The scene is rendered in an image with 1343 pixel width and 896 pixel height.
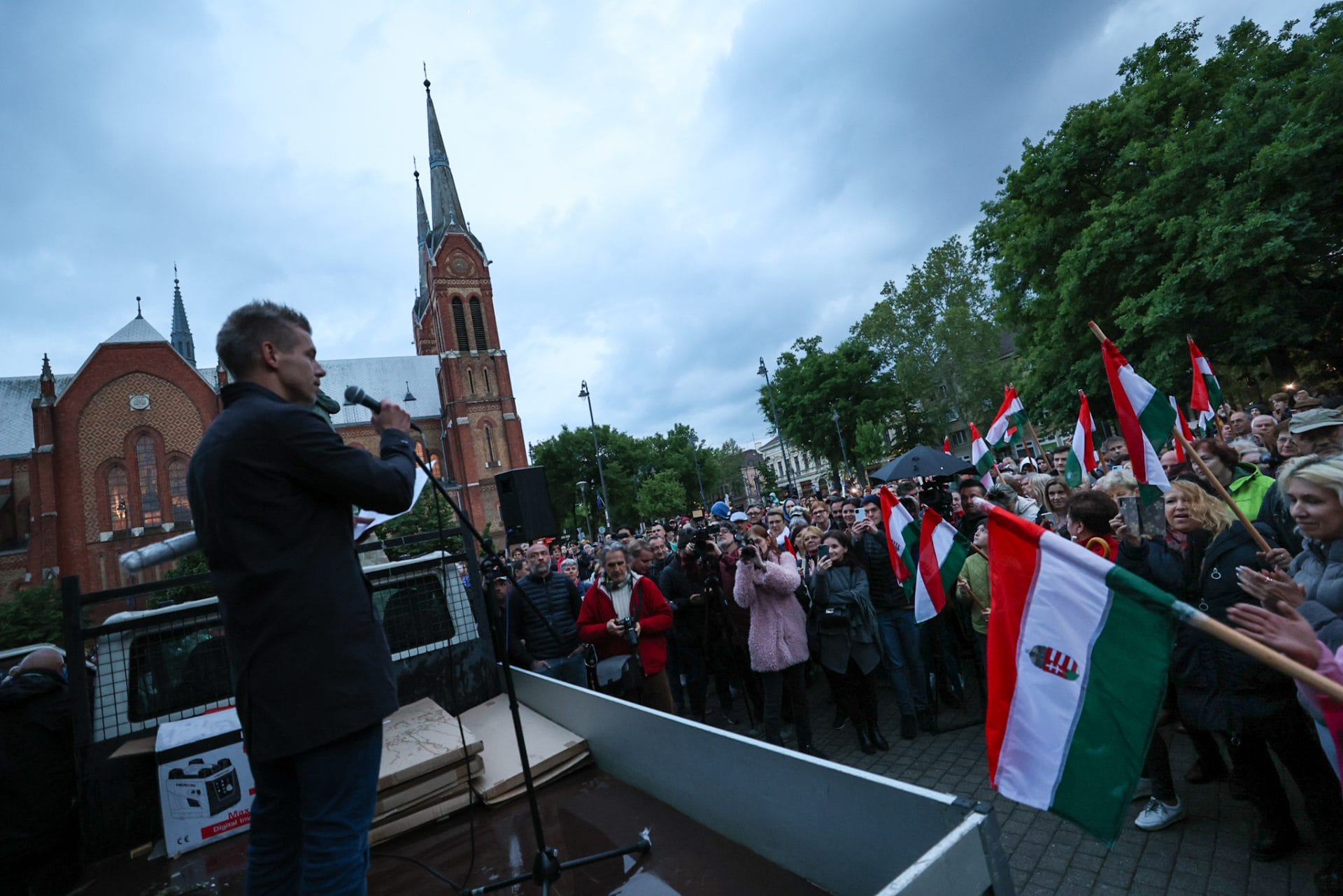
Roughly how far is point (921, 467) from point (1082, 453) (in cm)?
216

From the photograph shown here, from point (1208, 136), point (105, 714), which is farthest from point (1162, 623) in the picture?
point (1208, 136)

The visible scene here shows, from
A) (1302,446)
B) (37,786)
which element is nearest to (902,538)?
(1302,446)

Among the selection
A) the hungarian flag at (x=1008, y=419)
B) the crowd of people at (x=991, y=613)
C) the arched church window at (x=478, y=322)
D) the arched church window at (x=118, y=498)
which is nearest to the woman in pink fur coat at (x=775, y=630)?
the crowd of people at (x=991, y=613)

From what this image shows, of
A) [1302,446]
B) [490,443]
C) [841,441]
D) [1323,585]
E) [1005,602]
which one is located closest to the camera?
[1005,602]

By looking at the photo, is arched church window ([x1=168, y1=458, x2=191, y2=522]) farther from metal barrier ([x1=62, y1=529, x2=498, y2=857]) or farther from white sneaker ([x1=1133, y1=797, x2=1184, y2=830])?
white sneaker ([x1=1133, y1=797, x2=1184, y2=830])

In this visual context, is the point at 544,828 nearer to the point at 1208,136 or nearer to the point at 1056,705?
the point at 1056,705

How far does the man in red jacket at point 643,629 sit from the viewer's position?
17.7 feet

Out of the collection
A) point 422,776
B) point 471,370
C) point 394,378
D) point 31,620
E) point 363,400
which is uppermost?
point 394,378

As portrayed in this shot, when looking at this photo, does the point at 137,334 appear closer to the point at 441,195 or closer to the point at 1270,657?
the point at 441,195

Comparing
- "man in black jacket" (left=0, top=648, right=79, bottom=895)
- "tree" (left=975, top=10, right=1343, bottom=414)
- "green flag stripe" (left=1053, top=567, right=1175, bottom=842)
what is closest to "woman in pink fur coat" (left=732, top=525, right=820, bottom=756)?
"green flag stripe" (left=1053, top=567, right=1175, bottom=842)

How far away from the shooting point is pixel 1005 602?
2010 millimetres

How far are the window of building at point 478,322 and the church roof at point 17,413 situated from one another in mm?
23648

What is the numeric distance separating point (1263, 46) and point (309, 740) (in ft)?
89.7

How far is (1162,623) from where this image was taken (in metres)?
1.60
